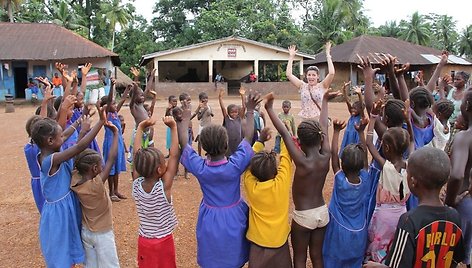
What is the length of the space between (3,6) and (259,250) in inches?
1370

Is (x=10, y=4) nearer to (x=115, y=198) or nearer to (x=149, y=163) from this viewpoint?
(x=115, y=198)

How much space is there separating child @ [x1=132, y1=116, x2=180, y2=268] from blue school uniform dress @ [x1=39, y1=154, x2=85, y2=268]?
53 centimetres

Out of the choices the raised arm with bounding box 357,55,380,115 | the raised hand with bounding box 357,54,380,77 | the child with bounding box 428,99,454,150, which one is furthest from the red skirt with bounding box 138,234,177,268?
the child with bounding box 428,99,454,150

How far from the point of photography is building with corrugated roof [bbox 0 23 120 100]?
23.8 metres

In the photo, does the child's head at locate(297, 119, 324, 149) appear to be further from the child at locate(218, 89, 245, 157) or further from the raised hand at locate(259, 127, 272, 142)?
the child at locate(218, 89, 245, 157)

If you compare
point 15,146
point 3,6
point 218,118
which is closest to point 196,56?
point 218,118

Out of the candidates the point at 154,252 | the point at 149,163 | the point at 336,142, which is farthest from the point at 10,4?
the point at 336,142

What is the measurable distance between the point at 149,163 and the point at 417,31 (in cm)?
4391

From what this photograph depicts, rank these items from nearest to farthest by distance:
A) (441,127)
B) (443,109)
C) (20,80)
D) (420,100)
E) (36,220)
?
(420,100), (441,127), (443,109), (36,220), (20,80)

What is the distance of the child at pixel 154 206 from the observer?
2.96 m

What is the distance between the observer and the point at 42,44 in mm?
25016

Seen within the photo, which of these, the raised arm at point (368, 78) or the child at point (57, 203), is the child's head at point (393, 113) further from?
the child at point (57, 203)

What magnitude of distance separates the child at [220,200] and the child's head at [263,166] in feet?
0.24

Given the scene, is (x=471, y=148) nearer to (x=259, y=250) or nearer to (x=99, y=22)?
(x=259, y=250)
